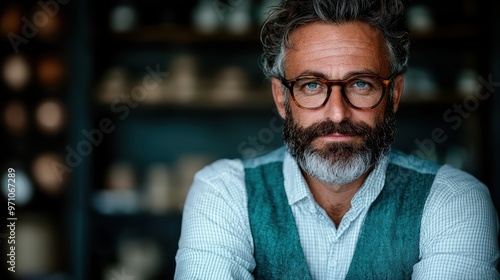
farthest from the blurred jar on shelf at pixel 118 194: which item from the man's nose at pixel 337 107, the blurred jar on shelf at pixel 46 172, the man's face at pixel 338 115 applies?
the man's nose at pixel 337 107

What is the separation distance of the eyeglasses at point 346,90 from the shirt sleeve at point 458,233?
254 mm

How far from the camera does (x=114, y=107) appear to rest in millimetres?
2701

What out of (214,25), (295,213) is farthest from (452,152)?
(295,213)

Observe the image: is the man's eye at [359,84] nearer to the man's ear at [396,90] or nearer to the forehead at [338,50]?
the forehead at [338,50]

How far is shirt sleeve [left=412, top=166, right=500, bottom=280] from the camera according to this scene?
1.24 meters

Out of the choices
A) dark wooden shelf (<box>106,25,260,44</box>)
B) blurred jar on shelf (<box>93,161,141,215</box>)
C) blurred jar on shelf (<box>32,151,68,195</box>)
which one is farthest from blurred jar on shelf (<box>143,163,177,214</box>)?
dark wooden shelf (<box>106,25,260,44</box>)

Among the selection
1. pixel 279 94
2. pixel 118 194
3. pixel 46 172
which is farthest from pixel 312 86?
pixel 46 172

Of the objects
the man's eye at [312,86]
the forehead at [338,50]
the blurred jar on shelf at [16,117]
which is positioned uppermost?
the forehead at [338,50]

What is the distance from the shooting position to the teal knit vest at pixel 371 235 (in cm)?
137

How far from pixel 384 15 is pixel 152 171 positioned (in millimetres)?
1686

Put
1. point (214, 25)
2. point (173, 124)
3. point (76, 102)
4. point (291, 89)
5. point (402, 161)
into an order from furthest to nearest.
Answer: point (173, 124)
point (214, 25)
point (76, 102)
point (402, 161)
point (291, 89)

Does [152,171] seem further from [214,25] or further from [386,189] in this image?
[386,189]

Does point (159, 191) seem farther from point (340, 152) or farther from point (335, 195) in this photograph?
point (340, 152)

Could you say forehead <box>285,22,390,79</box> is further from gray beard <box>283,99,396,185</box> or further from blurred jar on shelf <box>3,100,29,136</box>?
blurred jar on shelf <box>3,100,29,136</box>
